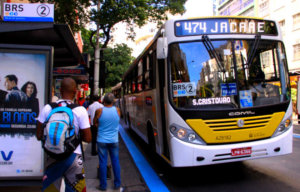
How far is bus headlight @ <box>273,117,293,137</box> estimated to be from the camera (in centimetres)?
497

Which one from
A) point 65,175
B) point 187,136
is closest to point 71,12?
point 187,136

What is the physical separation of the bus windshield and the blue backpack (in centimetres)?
245

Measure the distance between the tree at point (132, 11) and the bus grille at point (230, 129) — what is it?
1069 centimetres

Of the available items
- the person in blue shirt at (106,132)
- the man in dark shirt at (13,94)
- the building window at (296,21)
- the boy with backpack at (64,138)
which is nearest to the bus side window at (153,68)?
the person in blue shirt at (106,132)

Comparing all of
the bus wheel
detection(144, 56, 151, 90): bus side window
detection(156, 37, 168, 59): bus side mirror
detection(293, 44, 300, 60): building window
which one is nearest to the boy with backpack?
detection(156, 37, 168, 59): bus side mirror

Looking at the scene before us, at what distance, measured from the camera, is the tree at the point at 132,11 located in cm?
1402

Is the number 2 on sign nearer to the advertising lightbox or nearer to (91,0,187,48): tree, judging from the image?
the advertising lightbox

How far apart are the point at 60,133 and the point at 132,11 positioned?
41.2 ft

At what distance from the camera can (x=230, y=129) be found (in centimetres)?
466

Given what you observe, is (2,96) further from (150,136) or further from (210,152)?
(150,136)

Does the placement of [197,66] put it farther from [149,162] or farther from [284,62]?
[149,162]

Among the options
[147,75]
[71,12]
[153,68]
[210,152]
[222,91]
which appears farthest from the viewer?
[71,12]

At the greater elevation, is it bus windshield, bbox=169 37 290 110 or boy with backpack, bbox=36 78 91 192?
bus windshield, bbox=169 37 290 110

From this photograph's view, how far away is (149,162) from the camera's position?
6840mm
